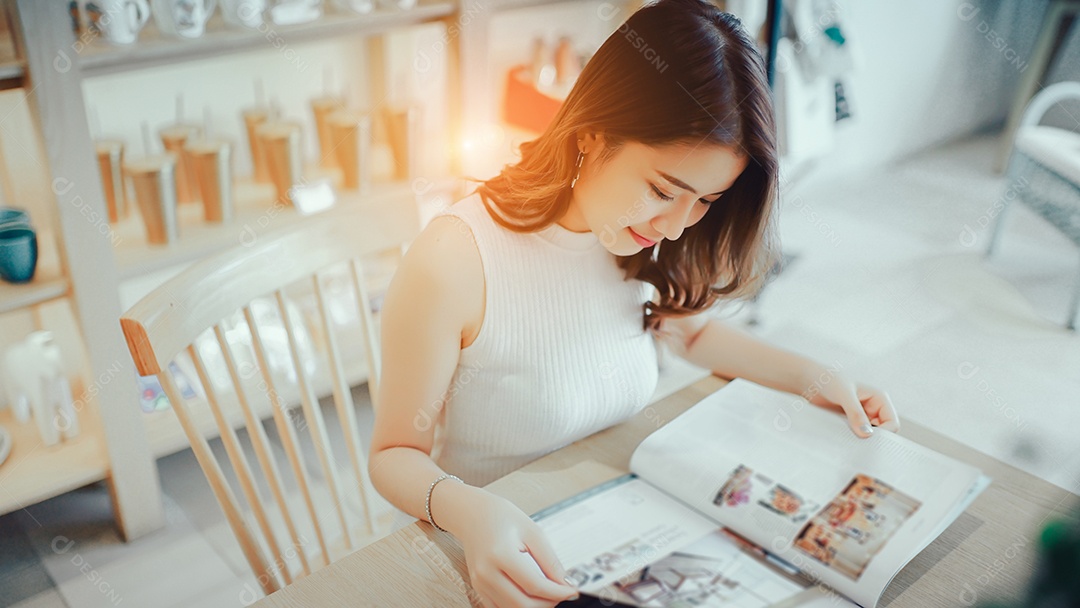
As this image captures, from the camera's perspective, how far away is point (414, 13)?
183cm

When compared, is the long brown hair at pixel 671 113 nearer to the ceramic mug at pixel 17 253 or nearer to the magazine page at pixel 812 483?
the magazine page at pixel 812 483

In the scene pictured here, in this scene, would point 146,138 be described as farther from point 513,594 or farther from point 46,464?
point 513,594

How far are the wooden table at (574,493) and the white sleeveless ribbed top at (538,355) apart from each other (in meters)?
0.07

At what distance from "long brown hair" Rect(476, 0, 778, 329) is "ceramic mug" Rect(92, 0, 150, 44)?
3.00ft

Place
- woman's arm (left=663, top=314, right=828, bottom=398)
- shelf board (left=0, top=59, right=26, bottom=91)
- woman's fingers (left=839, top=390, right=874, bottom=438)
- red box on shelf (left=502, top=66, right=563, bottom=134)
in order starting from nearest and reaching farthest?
woman's fingers (left=839, top=390, right=874, bottom=438) < woman's arm (left=663, top=314, right=828, bottom=398) < shelf board (left=0, top=59, right=26, bottom=91) < red box on shelf (left=502, top=66, right=563, bottom=134)

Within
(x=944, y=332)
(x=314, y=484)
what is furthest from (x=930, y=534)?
(x=944, y=332)

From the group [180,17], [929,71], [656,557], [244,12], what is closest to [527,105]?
[244,12]

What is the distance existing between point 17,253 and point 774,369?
1.31 meters

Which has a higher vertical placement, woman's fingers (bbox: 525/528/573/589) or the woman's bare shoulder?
the woman's bare shoulder

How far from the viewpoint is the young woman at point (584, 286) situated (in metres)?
0.80

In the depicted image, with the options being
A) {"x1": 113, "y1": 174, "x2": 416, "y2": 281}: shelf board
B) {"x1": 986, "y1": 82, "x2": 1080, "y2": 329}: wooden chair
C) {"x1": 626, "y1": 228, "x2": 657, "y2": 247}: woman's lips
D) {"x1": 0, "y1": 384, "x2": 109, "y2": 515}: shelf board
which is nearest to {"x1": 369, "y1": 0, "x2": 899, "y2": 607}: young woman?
{"x1": 626, "y1": 228, "x2": 657, "y2": 247}: woman's lips

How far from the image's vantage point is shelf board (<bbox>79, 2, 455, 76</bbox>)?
1494mm

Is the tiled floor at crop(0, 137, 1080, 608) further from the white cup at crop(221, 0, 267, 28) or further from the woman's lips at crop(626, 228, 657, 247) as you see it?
the white cup at crop(221, 0, 267, 28)

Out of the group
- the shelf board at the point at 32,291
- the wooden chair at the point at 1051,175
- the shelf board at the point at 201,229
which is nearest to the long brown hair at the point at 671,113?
the shelf board at the point at 201,229
